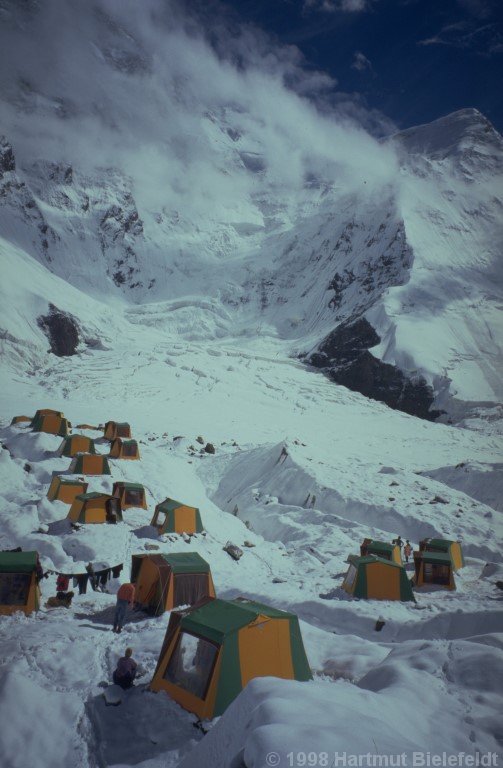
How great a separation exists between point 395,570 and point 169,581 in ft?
22.6

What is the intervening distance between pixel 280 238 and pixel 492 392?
101 metres

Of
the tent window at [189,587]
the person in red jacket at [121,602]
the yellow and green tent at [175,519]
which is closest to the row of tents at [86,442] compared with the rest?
the yellow and green tent at [175,519]

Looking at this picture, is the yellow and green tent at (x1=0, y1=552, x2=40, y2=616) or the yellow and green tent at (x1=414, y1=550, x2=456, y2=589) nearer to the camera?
the yellow and green tent at (x1=0, y1=552, x2=40, y2=616)

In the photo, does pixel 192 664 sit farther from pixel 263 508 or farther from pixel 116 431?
pixel 116 431

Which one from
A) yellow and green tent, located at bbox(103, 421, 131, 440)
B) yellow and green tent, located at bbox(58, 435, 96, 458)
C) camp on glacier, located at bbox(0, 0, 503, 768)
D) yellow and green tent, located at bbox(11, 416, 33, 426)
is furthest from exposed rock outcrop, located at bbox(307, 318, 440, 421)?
yellow and green tent, located at bbox(11, 416, 33, 426)

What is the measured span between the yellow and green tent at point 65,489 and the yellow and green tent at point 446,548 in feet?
45.2

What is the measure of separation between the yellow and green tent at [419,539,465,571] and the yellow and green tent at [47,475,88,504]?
1377cm

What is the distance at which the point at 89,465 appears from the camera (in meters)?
20.9

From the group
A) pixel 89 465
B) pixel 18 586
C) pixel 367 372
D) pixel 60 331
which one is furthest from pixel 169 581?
pixel 367 372

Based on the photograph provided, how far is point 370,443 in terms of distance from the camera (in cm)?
3959

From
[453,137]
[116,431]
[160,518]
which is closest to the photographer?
[160,518]

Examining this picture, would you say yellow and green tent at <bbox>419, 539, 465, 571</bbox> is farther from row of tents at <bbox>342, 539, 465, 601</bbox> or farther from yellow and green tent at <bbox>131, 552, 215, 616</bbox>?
yellow and green tent at <bbox>131, 552, 215, 616</bbox>

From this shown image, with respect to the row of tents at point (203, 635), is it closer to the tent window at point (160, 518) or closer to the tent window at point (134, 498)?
the tent window at point (160, 518)

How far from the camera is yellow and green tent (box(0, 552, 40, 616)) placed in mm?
10203
